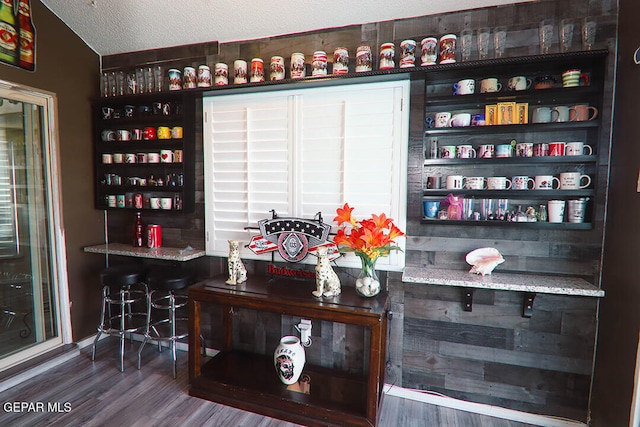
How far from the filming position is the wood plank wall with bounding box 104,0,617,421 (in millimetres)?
1834

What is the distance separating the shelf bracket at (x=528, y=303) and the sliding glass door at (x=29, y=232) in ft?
11.3

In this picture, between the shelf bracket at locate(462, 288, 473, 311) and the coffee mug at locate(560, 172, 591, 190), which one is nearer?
the coffee mug at locate(560, 172, 591, 190)

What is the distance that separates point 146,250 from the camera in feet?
8.29

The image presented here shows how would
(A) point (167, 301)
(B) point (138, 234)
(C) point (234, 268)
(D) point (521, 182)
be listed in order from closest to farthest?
1. (D) point (521, 182)
2. (C) point (234, 268)
3. (B) point (138, 234)
4. (A) point (167, 301)

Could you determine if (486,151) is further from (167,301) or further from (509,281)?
(167,301)

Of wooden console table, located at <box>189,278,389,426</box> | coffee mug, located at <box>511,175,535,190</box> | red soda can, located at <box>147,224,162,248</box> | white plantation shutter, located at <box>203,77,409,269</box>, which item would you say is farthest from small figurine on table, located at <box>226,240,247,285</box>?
coffee mug, located at <box>511,175,535,190</box>

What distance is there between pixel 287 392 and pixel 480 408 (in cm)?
125

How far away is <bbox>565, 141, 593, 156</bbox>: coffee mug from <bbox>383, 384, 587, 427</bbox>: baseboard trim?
1598 millimetres

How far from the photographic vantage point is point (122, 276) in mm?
2320

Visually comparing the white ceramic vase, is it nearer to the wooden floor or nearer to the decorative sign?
the wooden floor

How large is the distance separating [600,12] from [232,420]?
128 inches

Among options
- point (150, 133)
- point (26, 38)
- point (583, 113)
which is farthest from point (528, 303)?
point (26, 38)

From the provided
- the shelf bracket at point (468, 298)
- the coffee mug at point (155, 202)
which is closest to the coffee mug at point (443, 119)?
the shelf bracket at point (468, 298)

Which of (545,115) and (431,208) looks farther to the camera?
Result: (431,208)
